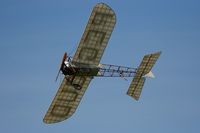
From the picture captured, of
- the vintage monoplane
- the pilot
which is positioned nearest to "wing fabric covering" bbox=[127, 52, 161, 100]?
the vintage monoplane

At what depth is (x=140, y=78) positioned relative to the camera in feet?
207

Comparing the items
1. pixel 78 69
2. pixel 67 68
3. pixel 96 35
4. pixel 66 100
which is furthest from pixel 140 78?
pixel 67 68

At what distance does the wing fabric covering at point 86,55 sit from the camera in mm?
52844

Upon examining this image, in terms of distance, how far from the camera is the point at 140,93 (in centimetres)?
6291

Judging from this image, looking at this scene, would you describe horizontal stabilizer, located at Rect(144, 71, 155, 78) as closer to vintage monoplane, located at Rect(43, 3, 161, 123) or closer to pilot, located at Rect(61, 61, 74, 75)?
vintage monoplane, located at Rect(43, 3, 161, 123)

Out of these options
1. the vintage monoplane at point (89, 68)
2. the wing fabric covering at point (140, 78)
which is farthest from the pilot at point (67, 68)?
the wing fabric covering at point (140, 78)

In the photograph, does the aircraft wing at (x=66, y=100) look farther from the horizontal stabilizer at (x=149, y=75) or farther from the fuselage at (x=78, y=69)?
the horizontal stabilizer at (x=149, y=75)

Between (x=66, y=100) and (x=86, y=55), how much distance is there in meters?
7.43

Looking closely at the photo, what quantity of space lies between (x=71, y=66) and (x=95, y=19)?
545 cm

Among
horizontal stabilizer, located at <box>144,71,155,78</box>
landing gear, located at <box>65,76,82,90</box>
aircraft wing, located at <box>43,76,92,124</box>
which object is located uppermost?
horizontal stabilizer, located at <box>144,71,155,78</box>

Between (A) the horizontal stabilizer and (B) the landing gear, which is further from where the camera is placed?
(A) the horizontal stabilizer

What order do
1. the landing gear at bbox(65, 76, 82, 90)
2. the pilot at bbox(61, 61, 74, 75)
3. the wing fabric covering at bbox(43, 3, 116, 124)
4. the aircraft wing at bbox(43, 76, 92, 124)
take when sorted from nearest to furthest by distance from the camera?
the wing fabric covering at bbox(43, 3, 116, 124) → the pilot at bbox(61, 61, 74, 75) → the landing gear at bbox(65, 76, 82, 90) → the aircraft wing at bbox(43, 76, 92, 124)

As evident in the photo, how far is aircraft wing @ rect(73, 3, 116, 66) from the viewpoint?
52500mm

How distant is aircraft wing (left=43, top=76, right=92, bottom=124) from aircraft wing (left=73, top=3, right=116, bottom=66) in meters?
3.89
